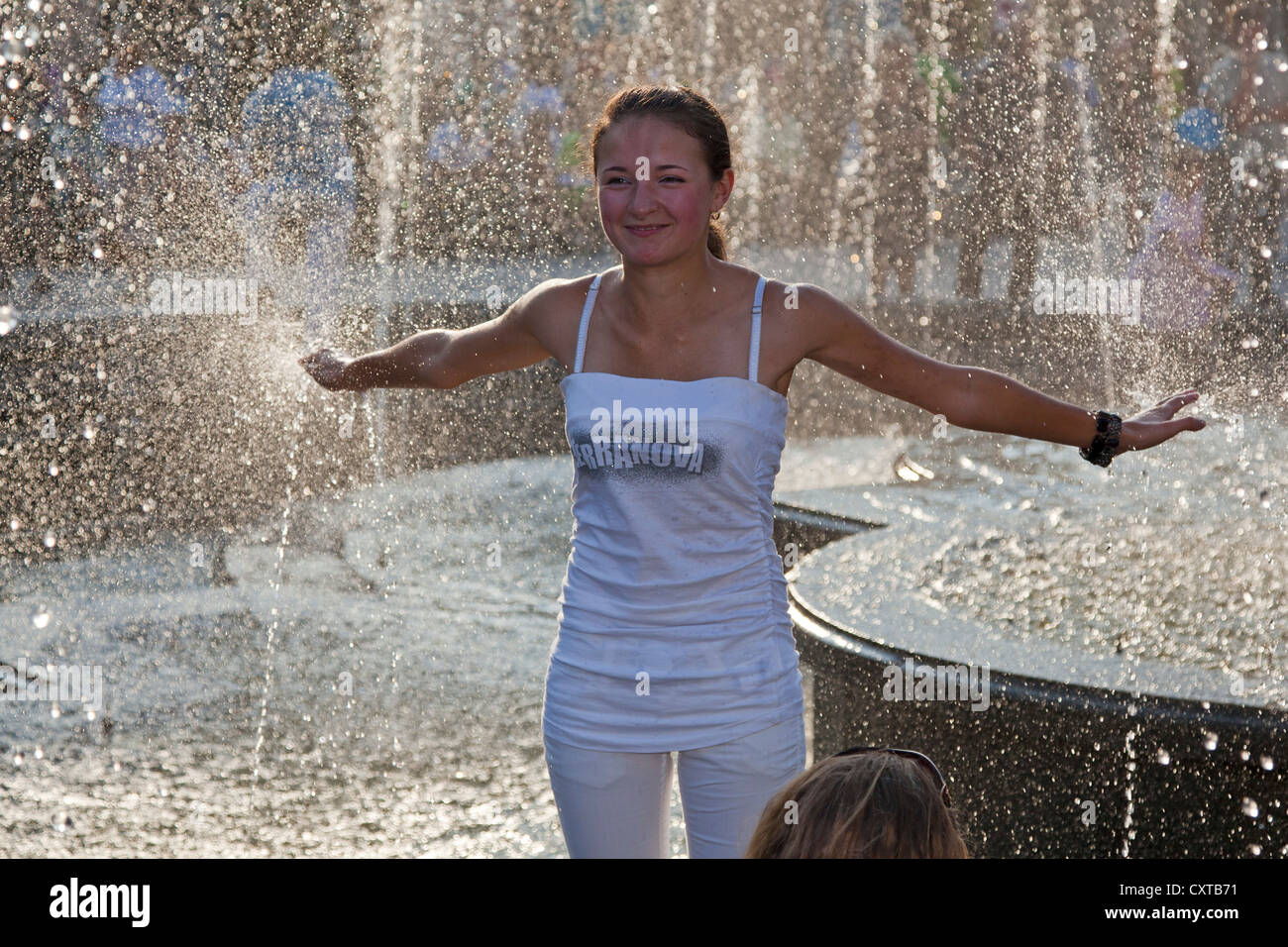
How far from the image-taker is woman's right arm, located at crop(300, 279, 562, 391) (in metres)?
2.01

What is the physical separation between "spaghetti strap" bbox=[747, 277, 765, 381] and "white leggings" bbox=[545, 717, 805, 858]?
431 millimetres

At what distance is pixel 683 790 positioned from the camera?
5.90ft

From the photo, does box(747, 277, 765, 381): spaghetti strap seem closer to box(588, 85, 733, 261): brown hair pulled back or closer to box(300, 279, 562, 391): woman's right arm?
box(588, 85, 733, 261): brown hair pulled back

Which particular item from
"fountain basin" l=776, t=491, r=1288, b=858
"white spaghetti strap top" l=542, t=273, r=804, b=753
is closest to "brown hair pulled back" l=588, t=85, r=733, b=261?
"white spaghetti strap top" l=542, t=273, r=804, b=753

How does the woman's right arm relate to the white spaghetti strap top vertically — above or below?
above

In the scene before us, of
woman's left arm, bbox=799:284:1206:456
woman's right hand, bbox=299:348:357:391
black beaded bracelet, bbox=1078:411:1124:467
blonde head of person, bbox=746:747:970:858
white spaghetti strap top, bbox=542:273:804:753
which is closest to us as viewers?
blonde head of person, bbox=746:747:970:858

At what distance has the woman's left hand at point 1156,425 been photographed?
1988mm

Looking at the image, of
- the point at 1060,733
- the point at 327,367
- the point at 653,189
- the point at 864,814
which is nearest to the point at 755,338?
the point at 653,189

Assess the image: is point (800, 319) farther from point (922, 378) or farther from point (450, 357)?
point (450, 357)

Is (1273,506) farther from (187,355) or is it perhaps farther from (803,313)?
(187,355)

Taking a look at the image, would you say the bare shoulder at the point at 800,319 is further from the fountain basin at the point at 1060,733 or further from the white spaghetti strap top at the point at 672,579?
the fountain basin at the point at 1060,733

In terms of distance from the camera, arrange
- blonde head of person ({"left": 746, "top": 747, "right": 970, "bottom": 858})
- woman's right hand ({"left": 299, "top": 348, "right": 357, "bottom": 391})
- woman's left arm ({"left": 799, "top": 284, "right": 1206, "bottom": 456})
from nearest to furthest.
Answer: blonde head of person ({"left": 746, "top": 747, "right": 970, "bottom": 858}) < woman's left arm ({"left": 799, "top": 284, "right": 1206, "bottom": 456}) < woman's right hand ({"left": 299, "top": 348, "right": 357, "bottom": 391})

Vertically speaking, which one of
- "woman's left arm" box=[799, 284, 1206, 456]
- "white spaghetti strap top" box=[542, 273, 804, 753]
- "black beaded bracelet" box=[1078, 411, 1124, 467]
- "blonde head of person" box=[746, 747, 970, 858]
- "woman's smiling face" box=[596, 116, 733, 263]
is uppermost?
"woman's smiling face" box=[596, 116, 733, 263]
